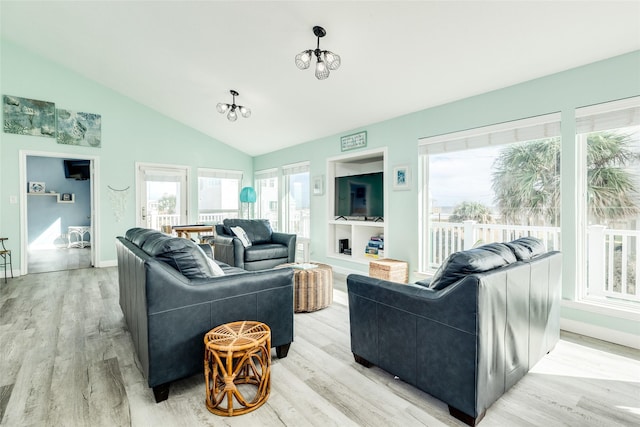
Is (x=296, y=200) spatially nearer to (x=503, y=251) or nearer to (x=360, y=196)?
(x=360, y=196)

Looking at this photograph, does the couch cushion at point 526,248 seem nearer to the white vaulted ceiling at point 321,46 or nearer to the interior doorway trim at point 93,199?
the white vaulted ceiling at point 321,46

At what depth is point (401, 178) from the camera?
4191 mm

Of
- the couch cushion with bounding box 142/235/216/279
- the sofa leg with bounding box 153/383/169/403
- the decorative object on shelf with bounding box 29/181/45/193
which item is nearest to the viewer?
the sofa leg with bounding box 153/383/169/403

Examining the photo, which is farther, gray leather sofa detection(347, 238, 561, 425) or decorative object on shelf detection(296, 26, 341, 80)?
decorative object on shelf detection(296, 26, 341, 80)

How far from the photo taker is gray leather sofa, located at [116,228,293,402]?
1.67 m

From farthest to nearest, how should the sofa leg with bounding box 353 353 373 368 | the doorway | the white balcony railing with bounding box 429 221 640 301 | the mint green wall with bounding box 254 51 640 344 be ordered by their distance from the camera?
the doorway < the white balcony railing with bounding box 429 221 640 301 < the mint green wall with bounding box 254 51 640 344 < the sofa leg with bounding box 353 353 373 368

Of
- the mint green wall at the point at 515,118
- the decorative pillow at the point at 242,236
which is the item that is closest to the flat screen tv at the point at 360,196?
the mint green wall at the point at 515,118

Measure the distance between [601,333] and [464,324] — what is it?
6.88 ft

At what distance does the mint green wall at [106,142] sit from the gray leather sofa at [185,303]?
176 inches

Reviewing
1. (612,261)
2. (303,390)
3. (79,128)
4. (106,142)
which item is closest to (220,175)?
(106,142)

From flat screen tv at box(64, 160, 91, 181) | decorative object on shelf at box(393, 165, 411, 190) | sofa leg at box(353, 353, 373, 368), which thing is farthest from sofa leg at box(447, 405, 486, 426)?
flat screen tv at box(64, 160, 91, 181)

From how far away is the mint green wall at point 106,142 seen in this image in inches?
192

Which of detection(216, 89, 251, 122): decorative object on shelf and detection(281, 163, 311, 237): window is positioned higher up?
detection(216, 89, 251, 122): decorative object on shelf

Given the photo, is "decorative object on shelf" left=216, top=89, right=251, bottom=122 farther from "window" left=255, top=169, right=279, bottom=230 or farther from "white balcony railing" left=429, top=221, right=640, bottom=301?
"white balcony railing" left=429, top=221, right=640, bottom=301
